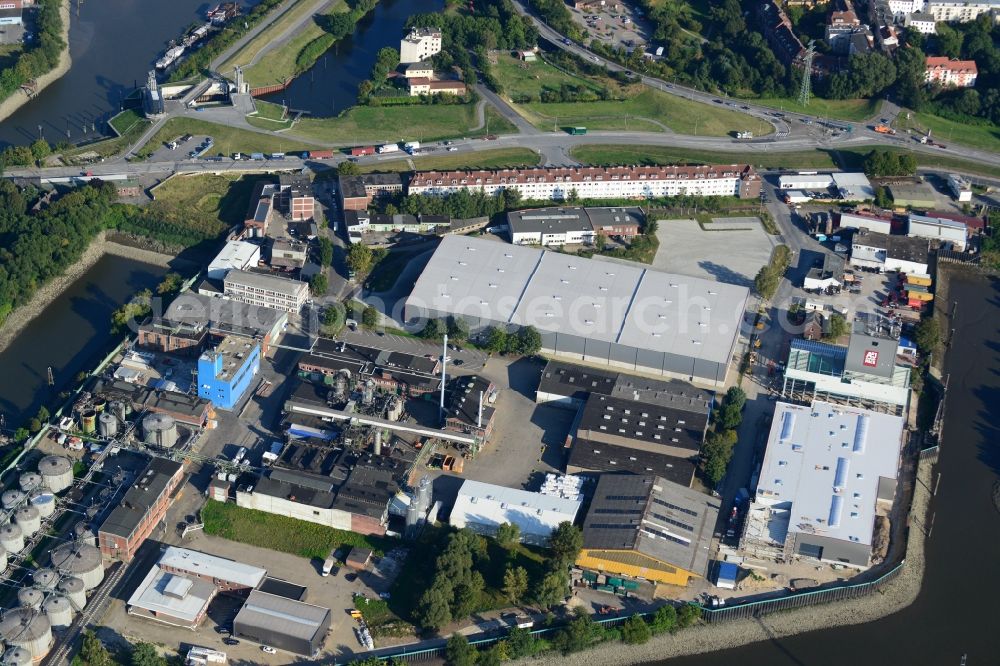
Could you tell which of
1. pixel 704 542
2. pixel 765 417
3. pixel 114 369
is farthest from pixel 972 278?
pixel 114 369

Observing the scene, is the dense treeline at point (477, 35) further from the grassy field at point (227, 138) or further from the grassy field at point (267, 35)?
the grassy field at point (227, 138)

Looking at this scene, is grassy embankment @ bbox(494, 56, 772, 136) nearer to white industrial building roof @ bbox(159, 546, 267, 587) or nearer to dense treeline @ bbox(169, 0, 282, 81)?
Answer: dense treeline @ bbox(169, 0, 282, 81)

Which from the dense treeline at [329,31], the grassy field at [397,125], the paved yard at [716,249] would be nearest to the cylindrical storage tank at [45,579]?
the paved yard at [716,249]

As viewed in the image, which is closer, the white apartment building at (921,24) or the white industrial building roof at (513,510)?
the white industrial building roof at (513,510)

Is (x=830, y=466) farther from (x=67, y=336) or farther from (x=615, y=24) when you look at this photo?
(x=615, y=24)

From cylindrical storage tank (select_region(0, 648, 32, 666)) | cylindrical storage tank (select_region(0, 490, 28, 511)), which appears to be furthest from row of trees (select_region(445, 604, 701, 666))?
cylindrical storage tank (select_region(0, 490, 28, 511))

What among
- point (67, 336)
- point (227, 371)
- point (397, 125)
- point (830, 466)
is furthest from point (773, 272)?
point (67, 336)
